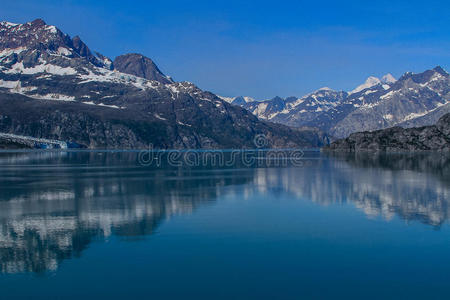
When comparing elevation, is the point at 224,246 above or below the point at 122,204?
below

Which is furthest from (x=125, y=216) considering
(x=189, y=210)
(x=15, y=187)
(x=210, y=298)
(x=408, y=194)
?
(x=408, y=194)

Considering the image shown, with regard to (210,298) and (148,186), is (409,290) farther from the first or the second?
(148,186)

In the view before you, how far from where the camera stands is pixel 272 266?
3133cm

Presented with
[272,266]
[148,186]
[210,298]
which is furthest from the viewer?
[148,186]

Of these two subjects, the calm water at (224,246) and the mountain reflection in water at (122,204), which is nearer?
the calm water at (224,246)

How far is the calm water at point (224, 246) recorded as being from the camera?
27.2 m

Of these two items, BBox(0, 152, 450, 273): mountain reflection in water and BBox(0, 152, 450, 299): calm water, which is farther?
BBox(0, 152, 450, 273): mountain reflection in water

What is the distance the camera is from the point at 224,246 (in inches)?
1460

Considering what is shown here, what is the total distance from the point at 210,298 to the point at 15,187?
63.8 m

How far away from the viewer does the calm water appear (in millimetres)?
27219

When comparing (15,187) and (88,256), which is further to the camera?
(15,187)

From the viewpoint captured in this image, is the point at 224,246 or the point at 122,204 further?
the point at 122,204

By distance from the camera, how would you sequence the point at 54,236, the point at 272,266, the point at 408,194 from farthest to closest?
the point at 408,194
the point at 54,236
the point at 272,266

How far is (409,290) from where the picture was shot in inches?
1048
